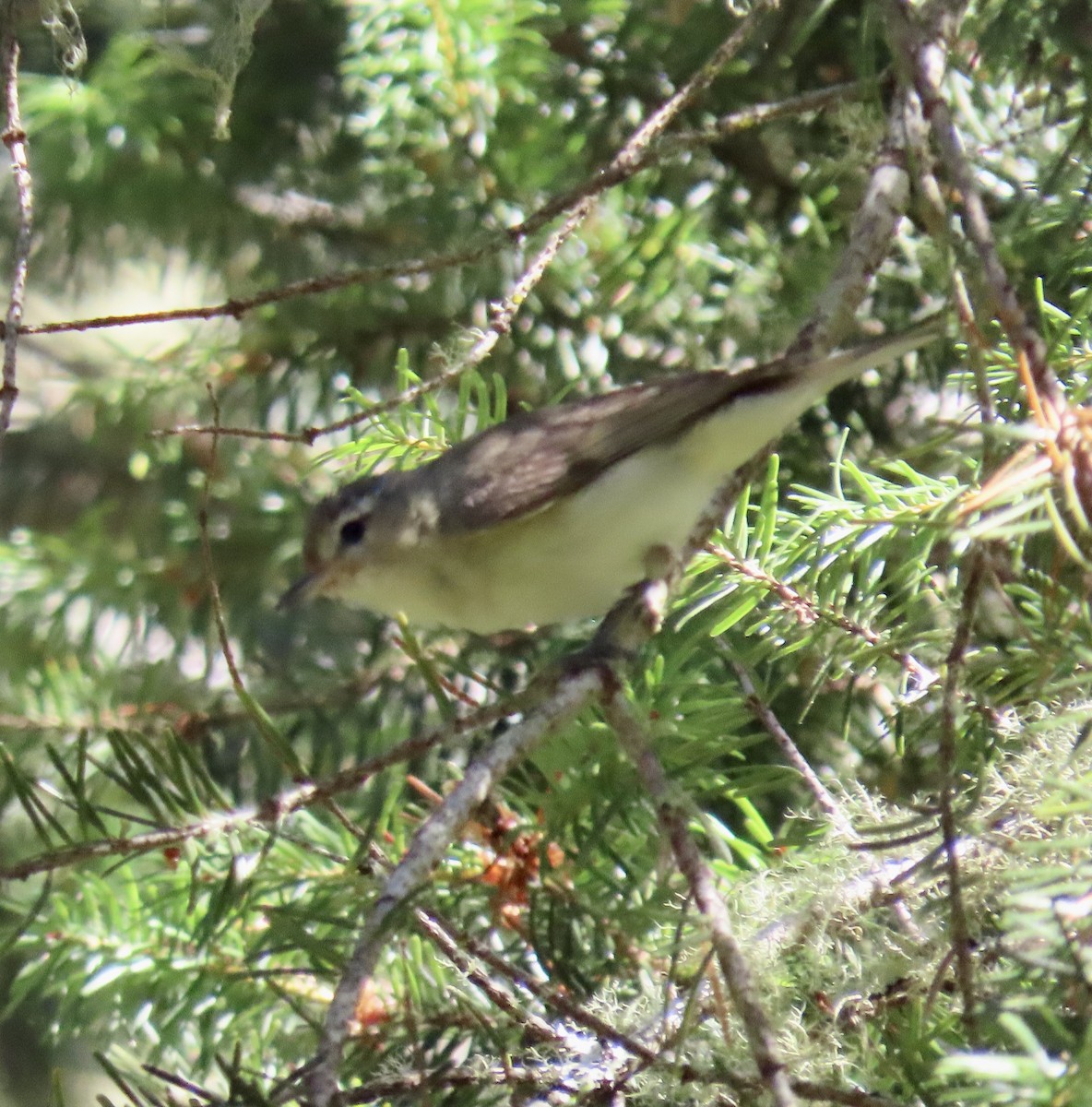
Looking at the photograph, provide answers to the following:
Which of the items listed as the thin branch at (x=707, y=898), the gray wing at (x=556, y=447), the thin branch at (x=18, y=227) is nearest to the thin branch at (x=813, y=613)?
the thin branch at (x=707, y=898)

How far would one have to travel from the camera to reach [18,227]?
1121 mm

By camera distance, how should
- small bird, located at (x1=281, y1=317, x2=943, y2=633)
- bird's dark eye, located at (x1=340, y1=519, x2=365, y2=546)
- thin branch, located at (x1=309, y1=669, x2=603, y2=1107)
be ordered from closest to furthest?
thin branch, located at (x1=309, y1=669, x2=603, y2=1107) < small bird, located at (x1=281, y1=317, x2=943, y2=633) < bird's dark eye, located at (x1=340, y1=519, x2=365, y2=546)

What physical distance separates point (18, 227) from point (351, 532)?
97 cm

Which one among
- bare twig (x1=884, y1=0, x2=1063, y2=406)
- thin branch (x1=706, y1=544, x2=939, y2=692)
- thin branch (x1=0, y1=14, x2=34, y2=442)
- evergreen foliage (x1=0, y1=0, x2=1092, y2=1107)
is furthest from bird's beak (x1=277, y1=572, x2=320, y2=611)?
bare twig (x1=884, y1=0, x2=1063, y2=406)

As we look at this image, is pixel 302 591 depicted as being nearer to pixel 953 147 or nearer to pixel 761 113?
pixel 761 113

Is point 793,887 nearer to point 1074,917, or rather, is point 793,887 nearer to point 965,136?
point 1074,917

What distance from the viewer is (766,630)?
1.43 metres

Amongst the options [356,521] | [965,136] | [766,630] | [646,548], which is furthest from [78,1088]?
[965,136]

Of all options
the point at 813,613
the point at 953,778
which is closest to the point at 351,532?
the point at 813,613

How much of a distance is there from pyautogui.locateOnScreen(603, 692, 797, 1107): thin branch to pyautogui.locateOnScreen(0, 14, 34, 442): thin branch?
578mm

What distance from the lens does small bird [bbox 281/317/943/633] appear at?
1.83 meters

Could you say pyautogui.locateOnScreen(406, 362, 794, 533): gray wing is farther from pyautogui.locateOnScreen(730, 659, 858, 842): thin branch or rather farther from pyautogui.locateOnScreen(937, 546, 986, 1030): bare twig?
pyautogui.locateOnScreen(937, 546, 986, 1030): bare twig

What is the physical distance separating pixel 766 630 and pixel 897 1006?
440mm

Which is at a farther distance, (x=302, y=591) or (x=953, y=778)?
(x=302, y=591)
